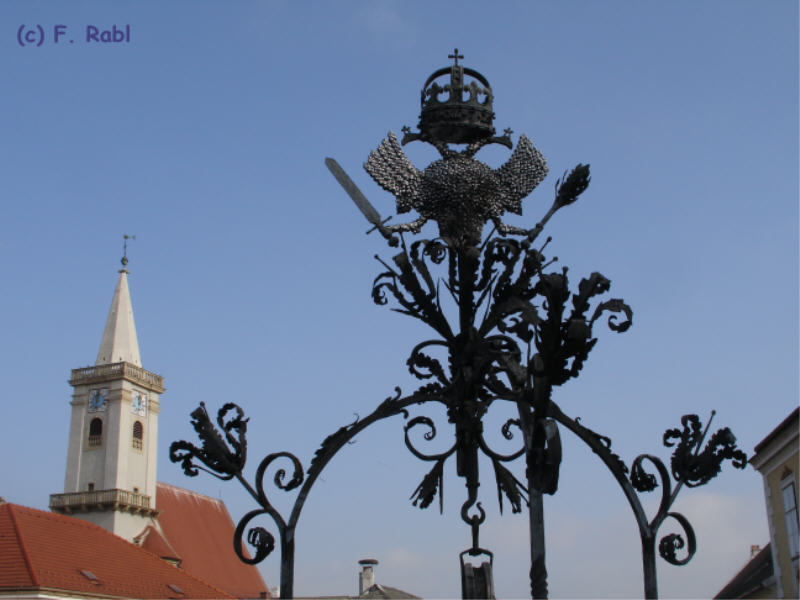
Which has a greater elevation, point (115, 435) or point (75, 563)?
point (115, 435)

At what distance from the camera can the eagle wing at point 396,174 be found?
820 cm

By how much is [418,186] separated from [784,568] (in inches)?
766

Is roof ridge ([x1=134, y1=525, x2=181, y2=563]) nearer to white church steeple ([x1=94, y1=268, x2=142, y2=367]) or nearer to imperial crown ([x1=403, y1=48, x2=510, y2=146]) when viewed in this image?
white church steeple ([x1=94, y1=268, x2=142, y2=367])

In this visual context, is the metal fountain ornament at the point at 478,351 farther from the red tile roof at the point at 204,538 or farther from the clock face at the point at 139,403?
the clock face at the point at 139,403

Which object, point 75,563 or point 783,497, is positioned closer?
point 783,497

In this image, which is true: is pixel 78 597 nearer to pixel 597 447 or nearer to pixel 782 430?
pixel 782 430

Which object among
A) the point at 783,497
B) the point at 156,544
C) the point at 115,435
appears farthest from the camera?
the point at 115,435

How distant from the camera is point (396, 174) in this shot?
8266mm

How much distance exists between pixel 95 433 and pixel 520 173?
7293 centimetres

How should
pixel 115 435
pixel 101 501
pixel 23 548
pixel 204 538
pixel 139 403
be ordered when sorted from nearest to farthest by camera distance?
pixel 23 548, pixel 101 501, pixel 115 435, pixel 204 538, pixel 139 403

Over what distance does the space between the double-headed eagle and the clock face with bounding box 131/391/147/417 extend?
72.0m

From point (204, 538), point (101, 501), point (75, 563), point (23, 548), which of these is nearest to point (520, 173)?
point (23, 548)

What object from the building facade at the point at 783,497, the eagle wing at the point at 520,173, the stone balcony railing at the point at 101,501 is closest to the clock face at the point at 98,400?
the stone balcony railing at the point at 101,501

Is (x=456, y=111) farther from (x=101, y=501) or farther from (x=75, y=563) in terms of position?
(x=101, y=501)
